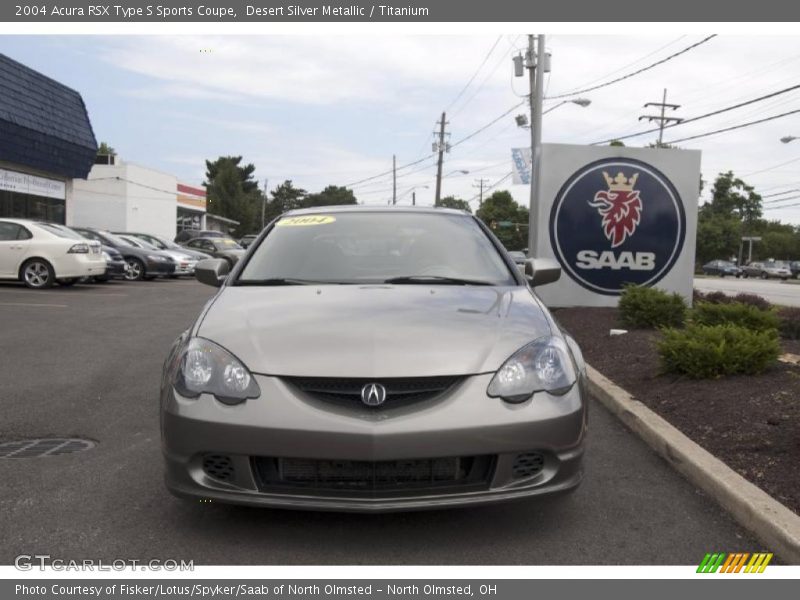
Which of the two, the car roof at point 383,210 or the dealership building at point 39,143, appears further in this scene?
the dealership building at point 39,143

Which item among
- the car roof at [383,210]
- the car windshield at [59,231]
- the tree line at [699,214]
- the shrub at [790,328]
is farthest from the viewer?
the tree line at [699,214]

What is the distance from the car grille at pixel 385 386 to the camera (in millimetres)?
2969

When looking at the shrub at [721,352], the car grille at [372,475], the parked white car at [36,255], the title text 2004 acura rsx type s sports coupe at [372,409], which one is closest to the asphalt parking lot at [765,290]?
the shrub at [721,352]

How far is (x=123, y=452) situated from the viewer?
173 inches

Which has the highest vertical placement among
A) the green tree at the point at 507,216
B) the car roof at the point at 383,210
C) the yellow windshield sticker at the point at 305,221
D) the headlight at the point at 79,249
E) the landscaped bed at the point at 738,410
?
the green tree at the point at 507,216

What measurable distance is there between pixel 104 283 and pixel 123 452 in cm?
1560

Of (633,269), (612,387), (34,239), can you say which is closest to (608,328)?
(633,269)

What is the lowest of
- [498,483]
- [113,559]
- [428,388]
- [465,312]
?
[113,559]

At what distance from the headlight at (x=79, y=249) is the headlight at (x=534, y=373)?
14.5 meters

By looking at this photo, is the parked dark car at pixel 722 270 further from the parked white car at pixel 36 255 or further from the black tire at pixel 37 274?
the black tire at pixel 37 274

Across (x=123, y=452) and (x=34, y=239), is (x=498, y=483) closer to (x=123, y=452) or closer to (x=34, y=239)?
(x=123, y=452)

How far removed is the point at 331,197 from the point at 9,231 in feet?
338

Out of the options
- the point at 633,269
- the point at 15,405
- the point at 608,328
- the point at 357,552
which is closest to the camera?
the point at 357,552

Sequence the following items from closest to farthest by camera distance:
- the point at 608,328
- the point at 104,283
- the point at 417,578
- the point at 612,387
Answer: the point at 417,578
the point at 612,387
the point at 608,328
the point at 104,283
